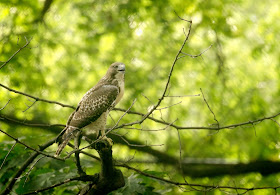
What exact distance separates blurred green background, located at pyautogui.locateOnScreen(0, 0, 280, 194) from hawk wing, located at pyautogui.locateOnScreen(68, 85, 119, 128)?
179 cm

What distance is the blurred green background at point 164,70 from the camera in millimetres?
6758

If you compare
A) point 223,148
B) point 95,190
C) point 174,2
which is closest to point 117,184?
point 95,190

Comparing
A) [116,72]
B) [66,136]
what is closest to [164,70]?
[116,72]

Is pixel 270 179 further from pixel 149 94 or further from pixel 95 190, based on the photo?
pixel 95 190

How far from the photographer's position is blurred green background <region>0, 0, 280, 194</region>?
266 inches

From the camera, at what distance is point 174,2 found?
759cm

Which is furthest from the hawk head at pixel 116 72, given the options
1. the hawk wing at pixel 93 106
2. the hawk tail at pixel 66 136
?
the hawk tail at pixel 66 136

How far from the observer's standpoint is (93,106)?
15.6 ft

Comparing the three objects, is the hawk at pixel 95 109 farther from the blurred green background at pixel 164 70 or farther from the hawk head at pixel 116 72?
the blurred green background at pixel 164 70

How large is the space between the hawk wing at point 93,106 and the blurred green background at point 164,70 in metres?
1.79

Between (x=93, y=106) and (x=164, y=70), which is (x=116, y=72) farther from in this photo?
(x=164, y=70)

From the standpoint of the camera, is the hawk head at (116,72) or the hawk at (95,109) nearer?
the hawk at (95,109)

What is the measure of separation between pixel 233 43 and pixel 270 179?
328cm

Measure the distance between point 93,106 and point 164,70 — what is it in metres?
2.79
